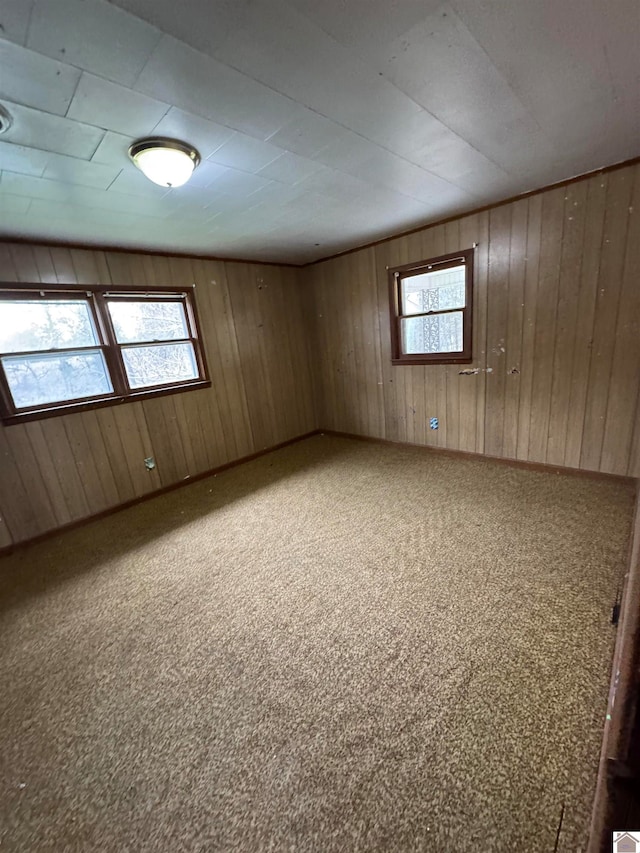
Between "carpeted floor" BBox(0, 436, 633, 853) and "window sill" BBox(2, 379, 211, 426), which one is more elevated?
"window sill" BBox(2, 379, 211, 426)

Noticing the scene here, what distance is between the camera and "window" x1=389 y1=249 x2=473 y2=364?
3.15 meters

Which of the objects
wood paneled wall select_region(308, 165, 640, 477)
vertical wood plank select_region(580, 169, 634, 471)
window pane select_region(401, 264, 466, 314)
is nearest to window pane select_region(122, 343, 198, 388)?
wood paneled wall select_region(308, 165, 640, 477)

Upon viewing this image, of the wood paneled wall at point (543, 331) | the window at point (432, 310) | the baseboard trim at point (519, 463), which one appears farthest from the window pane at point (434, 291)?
the baseboard trim at point (519, 463)

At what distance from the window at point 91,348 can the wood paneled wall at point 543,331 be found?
2206mm

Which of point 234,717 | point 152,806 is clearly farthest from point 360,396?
point 152,806

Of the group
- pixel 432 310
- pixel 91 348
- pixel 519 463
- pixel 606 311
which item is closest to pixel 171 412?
pixel 91 348

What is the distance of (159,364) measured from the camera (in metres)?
3.39

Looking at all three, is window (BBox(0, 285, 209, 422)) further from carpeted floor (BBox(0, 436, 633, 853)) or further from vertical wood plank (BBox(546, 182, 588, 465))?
vertical wood plank (BBox(546, 182, 588, 465))

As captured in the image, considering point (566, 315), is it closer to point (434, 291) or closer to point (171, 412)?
point (434, 291)

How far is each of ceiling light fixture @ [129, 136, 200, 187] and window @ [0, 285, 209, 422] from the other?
5.54 feet

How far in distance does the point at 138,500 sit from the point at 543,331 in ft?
13.2

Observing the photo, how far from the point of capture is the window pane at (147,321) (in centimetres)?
311

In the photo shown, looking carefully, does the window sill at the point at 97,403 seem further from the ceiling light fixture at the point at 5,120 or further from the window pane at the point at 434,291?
the window pane at the point at 434,291

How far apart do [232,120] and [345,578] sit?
237 centimetres
